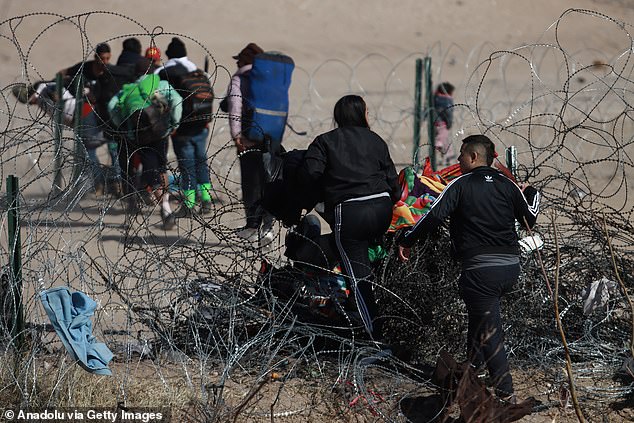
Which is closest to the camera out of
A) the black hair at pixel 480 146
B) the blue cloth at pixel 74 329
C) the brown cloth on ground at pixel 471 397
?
the brown cloth on ground at pixel 471 397

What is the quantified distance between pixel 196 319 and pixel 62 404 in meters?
1.11

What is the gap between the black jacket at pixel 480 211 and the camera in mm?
4898

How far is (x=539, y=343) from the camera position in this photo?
555cm

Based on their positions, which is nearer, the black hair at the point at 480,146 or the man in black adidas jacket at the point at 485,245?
the man in black adidas jacket at the point at 485,245

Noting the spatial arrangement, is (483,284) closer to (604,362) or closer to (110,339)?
(604,362)

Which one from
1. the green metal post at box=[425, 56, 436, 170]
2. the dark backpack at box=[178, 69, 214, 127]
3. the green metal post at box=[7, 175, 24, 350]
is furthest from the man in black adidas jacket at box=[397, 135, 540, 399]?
the green metal post at box=[425, 56, 436, 170]

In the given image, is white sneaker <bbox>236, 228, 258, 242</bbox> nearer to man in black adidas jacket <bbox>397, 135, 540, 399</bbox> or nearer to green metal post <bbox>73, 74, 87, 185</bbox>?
green metal post <bbox>73, 74, 87, 185</bbox>

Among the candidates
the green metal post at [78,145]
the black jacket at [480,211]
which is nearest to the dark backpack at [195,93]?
the green metal post at [78,145]

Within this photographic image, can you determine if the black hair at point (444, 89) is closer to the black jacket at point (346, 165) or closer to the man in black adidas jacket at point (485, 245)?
the black jacket at point (346, 165)

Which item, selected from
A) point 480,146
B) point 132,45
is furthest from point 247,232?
point 132,45

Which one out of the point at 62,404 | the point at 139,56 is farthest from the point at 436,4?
the point at 62,404

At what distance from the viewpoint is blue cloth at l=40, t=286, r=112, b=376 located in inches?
183

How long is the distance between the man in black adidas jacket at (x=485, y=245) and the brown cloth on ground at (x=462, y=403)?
192 millimetres

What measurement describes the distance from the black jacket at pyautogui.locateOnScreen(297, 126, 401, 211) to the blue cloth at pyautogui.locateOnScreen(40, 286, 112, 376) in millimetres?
1483
